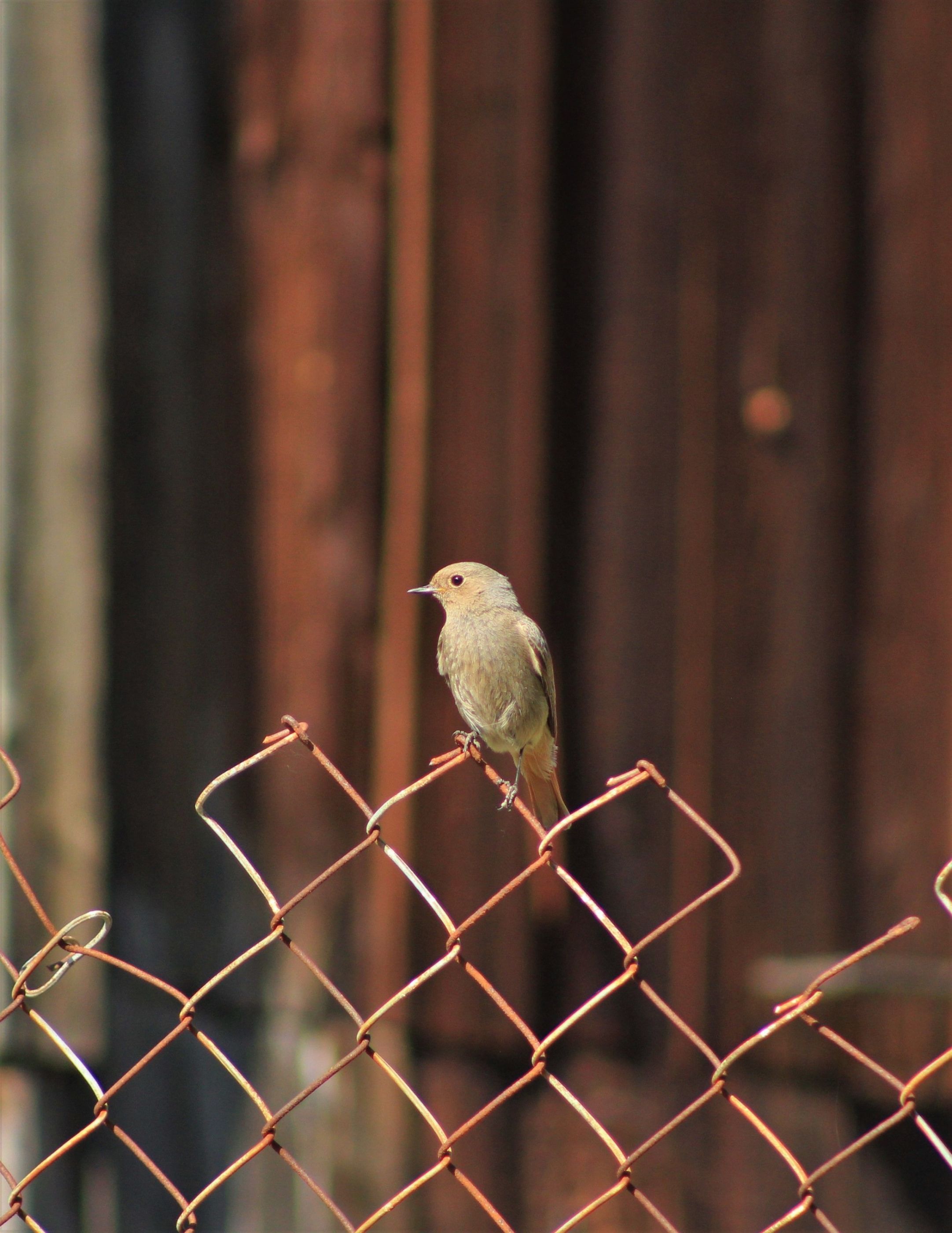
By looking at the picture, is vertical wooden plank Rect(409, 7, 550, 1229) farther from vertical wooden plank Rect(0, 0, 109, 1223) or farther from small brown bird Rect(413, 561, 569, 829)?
vertical wooden plank Rect(0, 0, 109, 1223)

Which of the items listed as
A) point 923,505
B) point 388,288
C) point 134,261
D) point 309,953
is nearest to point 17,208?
point 134,261

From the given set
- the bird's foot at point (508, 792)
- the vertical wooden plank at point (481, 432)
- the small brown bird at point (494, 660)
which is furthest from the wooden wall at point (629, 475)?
the bird's foot at point (508, 792)

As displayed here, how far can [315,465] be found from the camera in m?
3.45

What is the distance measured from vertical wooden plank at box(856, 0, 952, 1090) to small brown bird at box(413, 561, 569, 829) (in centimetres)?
107

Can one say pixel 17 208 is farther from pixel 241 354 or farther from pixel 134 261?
pixel 241 354

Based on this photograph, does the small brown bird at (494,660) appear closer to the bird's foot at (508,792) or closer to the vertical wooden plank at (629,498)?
the bird's foot at (508,792)

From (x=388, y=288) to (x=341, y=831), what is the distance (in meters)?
1.51

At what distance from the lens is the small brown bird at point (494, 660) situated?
267 centimetres

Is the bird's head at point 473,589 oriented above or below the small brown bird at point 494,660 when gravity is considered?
above

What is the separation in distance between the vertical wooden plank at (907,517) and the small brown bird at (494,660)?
1.07m

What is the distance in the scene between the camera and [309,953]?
11.3 ft

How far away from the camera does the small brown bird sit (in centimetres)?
267

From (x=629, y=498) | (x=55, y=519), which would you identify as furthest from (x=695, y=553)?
(x=55, y=519)

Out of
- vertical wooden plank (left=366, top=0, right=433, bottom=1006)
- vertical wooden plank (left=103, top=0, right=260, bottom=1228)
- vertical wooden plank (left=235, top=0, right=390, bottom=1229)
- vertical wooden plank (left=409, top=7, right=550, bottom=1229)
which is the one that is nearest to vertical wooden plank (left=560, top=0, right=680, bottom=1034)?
vertical wooden plank (left=409, top=7, right=550, bottom=1229)
